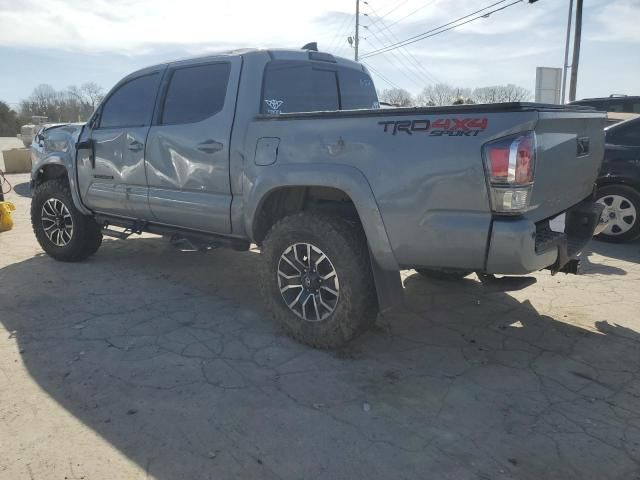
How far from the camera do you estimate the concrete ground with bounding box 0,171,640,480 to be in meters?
2.42

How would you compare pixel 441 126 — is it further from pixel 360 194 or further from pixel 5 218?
pixel 5 218

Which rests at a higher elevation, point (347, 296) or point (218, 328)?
point (347, 296)

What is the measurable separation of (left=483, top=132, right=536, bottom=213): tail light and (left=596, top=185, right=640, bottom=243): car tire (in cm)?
435

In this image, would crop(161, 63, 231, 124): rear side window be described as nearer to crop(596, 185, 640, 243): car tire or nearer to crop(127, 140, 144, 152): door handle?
crop(127, 140, 144, 152): door handle

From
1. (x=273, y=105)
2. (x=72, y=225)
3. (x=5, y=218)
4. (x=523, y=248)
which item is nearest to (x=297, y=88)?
(x=273, y=105)

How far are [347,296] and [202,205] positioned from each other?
151cm

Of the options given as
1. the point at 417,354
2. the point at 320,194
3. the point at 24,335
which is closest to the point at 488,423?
the point at 417,354

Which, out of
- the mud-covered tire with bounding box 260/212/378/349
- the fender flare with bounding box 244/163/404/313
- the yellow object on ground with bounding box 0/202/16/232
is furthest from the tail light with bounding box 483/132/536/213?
the yellow object on ground with bounding box 0/202/16/232

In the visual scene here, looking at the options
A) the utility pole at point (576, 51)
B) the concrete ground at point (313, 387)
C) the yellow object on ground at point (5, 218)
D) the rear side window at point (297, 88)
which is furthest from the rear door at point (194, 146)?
the utility pole at point (576, 51)

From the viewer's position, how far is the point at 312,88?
169 inches

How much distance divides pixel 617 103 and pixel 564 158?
335 inches

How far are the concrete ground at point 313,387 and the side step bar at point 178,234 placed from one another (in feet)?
1.75

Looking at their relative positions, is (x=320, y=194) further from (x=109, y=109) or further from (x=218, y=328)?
(x=109, y=109)

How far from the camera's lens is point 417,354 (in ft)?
11.6
